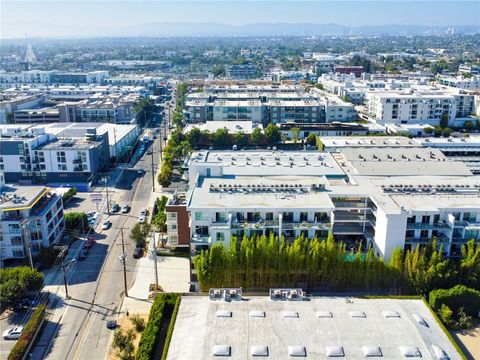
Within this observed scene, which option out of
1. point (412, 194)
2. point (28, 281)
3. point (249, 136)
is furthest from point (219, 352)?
point (249, 136)

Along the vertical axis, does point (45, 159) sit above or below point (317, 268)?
above

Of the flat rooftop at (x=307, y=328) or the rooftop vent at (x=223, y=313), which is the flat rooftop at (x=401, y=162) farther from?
the rooftop vent at (x=223, y=313)

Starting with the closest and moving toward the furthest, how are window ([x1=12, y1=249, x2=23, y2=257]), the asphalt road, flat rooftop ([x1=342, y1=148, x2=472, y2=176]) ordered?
the asphalt road, window ([x1=12, y1=249, x2=23, y2=257]), flat rooftop ([x1=342, y1=148, x2=472, y2=176])

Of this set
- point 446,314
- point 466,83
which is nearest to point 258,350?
point 446,314

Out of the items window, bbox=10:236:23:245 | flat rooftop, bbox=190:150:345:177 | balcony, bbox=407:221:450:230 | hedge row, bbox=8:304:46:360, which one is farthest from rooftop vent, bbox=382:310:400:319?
window, bbox=10:236:23:245

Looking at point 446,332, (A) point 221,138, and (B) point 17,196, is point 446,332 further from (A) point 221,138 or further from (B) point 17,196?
(A) point 221,138

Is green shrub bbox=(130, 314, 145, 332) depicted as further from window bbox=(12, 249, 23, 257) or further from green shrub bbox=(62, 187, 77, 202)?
green shrub bbox=(62, 187, 77, 202)

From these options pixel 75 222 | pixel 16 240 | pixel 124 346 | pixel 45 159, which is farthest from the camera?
pixel 45 159
